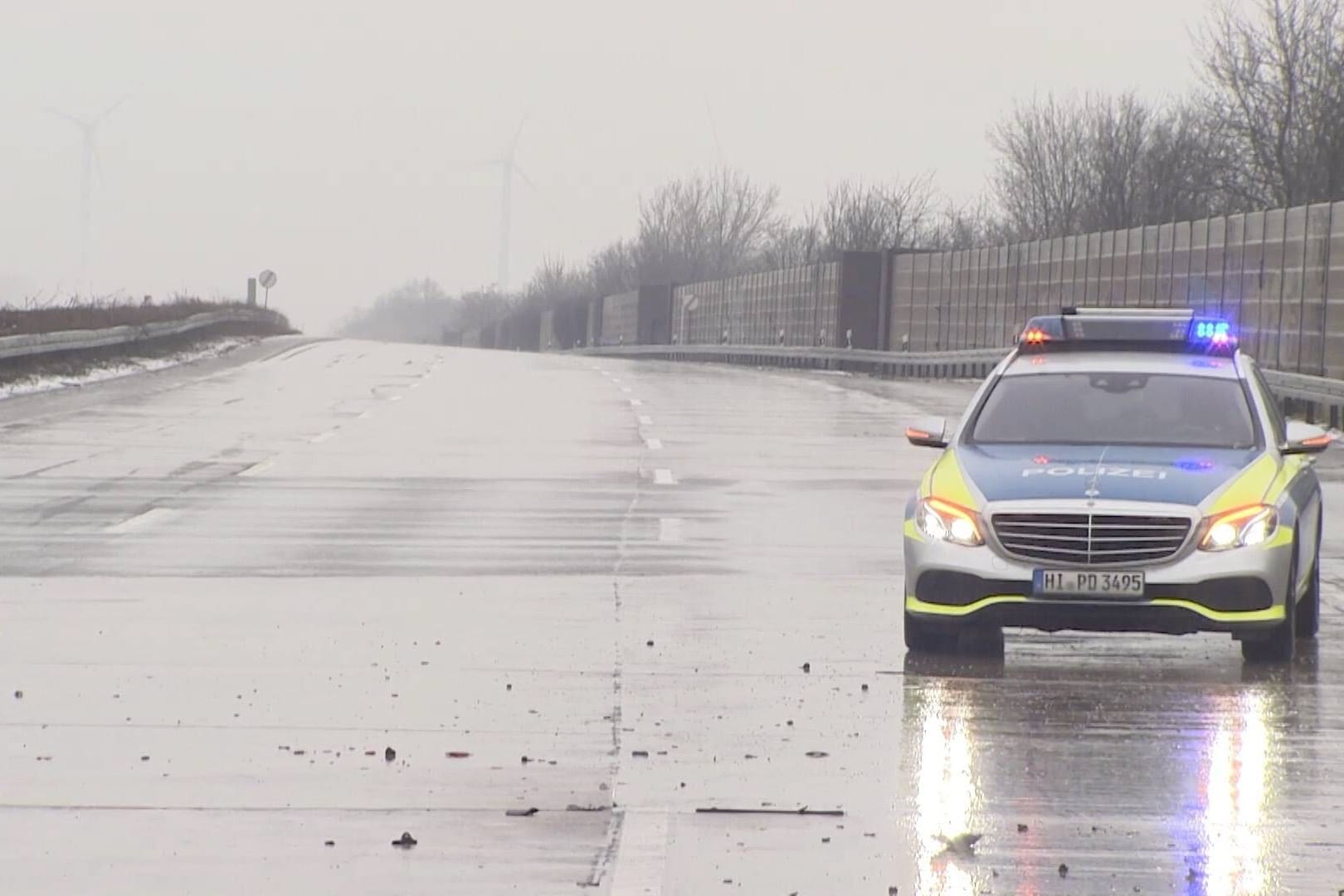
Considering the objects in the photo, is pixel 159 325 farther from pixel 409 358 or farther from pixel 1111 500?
pixel 1111 500

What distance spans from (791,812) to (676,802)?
38 centimetres

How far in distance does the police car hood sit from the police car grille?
0.12 metres

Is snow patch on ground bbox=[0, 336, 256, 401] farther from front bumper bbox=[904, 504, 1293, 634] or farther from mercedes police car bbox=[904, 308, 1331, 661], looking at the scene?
front bumper bbox=[904, 504, 1293, 634]

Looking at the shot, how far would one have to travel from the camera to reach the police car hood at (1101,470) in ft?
38.0

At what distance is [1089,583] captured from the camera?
37.3 ft

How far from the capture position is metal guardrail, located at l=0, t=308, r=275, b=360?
125 feet

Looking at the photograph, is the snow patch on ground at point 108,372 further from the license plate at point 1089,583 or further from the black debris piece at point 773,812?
the black debris piece at point 773,812

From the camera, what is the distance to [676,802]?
8250 millimetres

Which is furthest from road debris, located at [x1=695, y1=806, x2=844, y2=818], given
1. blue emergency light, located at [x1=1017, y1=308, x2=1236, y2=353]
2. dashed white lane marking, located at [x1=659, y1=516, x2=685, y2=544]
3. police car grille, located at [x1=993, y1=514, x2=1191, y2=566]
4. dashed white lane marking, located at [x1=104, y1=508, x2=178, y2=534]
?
dashed white lane marking, located at [x1=104, y1=508, x2=178, y2=534]

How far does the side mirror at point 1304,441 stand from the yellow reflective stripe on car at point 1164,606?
1.13 metres

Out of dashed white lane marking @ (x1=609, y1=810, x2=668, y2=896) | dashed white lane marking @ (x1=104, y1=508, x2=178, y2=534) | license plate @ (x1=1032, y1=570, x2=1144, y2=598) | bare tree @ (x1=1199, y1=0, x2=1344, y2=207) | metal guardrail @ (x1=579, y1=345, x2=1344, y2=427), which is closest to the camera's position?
dashed white lane marking @ (x1=609, y1=810, x2=668, y2=896)

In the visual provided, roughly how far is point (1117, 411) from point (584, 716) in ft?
13.8

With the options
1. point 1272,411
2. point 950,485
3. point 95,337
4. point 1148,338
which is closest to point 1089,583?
point 950,485

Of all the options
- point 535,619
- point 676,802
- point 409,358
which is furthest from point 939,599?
point 409,358
